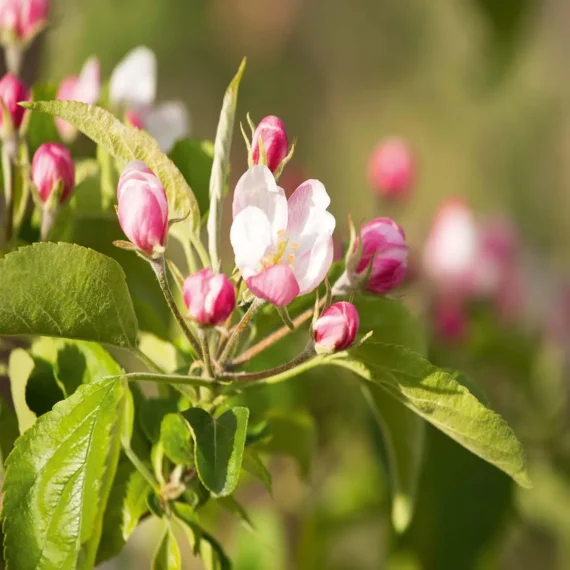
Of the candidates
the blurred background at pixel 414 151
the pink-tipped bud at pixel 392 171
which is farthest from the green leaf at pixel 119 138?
the pink-tipped bud at pixel 392 171

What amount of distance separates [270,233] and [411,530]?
58 cm

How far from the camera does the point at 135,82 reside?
27.9 inches

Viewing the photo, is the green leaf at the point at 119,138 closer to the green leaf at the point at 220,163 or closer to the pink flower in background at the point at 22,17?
the green leaf at the point at 220,163

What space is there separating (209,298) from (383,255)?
13 centimetres

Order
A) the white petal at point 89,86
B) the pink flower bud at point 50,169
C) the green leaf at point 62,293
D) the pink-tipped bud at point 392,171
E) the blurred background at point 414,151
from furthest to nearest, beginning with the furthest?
the pink-tipped bud at point 392,171, the blurred background at point 414,151, the white petal at point 89,86, the pink flower bud at point 50,169, the green leaf at point 62,293

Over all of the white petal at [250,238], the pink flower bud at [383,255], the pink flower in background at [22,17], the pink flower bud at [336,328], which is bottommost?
the pink flower bud at [336,328]

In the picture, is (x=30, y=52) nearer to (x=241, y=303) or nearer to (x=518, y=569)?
(x=241, y=303)

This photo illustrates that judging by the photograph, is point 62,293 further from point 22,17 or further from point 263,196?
point 22,17

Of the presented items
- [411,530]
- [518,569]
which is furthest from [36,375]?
[518,569]

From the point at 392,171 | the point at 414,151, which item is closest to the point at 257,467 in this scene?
the point at 392,171

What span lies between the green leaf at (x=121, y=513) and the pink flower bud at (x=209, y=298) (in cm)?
14

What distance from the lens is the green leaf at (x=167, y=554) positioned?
51 cm

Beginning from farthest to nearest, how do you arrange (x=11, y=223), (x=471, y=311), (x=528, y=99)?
(x=528, y=99) < (x=471, y=311) < (x=11, y=223)

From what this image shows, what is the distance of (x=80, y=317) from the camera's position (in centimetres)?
47
